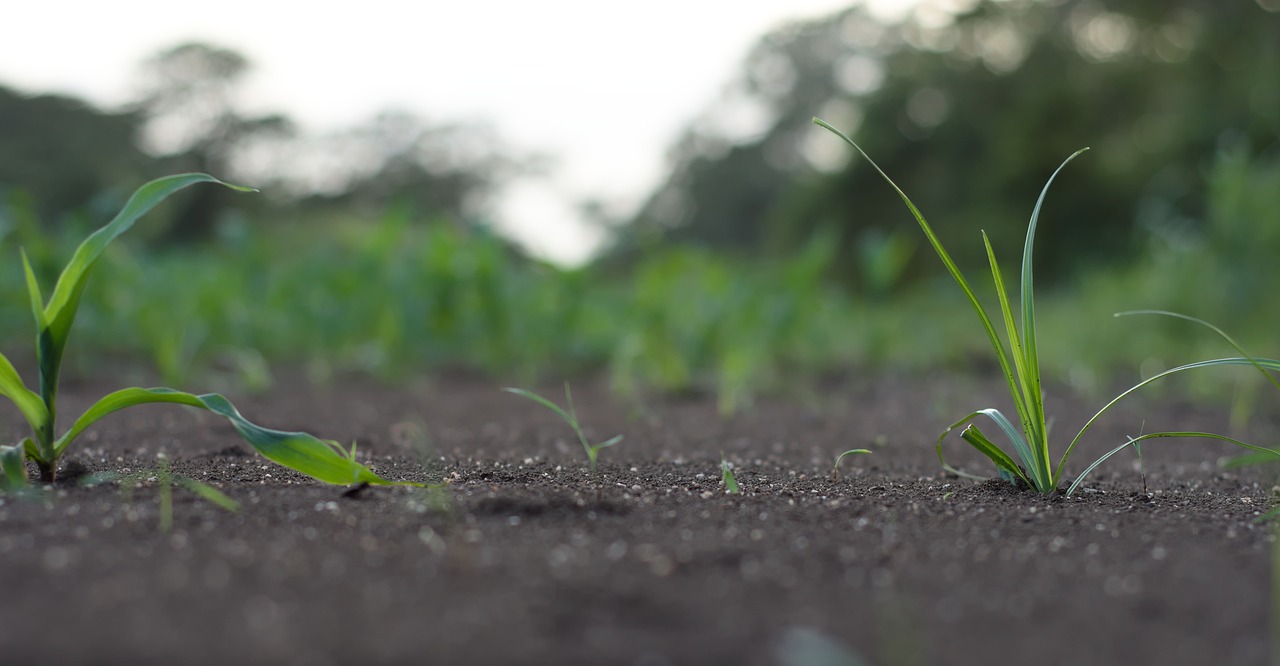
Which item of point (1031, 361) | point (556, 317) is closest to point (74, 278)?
point (1031, 361)

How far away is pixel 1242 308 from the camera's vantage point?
4059 millimetres

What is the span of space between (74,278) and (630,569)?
898 mm

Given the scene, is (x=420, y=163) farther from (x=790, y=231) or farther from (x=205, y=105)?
(x=790, y=231)

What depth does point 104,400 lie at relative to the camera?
119 centimetres

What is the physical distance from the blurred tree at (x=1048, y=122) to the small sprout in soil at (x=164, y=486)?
23.4 feet

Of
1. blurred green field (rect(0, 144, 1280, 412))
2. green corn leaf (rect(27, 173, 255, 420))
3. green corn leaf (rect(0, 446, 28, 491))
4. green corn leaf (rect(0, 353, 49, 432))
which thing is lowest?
blurred green field (rect(0, 144, 1280, 412))

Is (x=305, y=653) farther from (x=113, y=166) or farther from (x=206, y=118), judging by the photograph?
(x=206, y=118)

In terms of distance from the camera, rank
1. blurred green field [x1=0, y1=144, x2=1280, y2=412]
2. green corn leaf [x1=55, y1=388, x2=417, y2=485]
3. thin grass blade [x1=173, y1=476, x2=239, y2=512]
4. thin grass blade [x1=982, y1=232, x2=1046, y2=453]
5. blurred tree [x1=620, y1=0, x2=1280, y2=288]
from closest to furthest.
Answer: thin grass blade [x1=173, y1=476, x2=239, y2=512] < green corn leaf [x1=55, y1=388, x2=417, y2=485] < thin grass blade [x1=982, y1=232, x2=1046, y2=453] < blurred green field [x1=0, y1=144, x2=1280, y2=412] < blurred tree [x1=620, y1=0, x2=1280, y2=288]

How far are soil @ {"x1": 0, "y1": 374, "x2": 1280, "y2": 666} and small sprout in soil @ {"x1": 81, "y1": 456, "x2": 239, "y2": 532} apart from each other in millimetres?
17

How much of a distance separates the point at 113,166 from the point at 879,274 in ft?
35.2

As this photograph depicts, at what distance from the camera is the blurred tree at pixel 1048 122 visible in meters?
8.30

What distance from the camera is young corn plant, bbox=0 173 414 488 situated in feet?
3.76

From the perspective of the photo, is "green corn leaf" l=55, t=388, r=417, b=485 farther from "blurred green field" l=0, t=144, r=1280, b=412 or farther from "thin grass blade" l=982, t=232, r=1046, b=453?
"blurred green field" l=0, t=144, r=1280, b=412

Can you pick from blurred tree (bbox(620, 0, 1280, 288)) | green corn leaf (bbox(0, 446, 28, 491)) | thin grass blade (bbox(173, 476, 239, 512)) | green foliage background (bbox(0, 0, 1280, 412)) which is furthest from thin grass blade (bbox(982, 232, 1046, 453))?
blurred tree (bbox(620, 0, 1280, 288))
